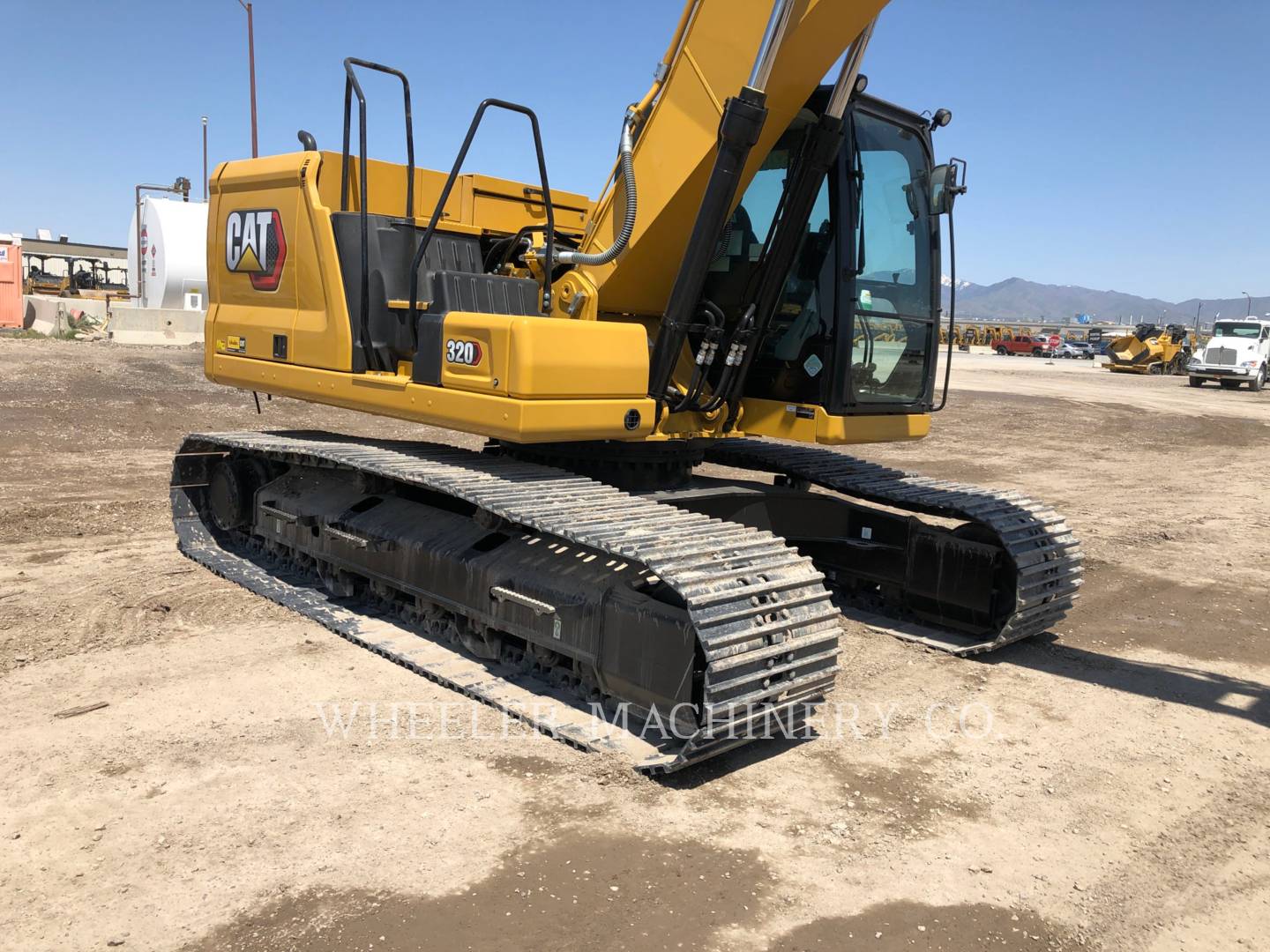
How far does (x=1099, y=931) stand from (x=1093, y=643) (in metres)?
3.34

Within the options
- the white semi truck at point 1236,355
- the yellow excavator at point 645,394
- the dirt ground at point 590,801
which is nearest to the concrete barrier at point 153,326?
the dirt ground at point 590,801

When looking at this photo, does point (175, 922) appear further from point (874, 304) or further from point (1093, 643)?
point (1093, 643)

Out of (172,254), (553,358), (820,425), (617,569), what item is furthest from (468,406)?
(172,254)

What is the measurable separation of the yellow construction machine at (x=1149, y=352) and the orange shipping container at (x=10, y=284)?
121 ft

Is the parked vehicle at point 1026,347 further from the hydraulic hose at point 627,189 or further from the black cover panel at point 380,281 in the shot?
the hydraulic hose at point 627,189

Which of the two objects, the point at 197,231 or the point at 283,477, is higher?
the point at 197,231

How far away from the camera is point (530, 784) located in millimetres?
4090

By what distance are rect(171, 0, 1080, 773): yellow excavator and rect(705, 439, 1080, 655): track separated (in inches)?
0.9

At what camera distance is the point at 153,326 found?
906 inches

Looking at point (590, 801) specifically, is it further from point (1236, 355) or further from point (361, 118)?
point (1236, 355)

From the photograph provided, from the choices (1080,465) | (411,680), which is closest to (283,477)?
(411,680)

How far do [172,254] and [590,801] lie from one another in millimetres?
24756

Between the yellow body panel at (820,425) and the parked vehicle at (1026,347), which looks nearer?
the yellow body panel at (820,425)

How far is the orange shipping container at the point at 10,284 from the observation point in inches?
1059
